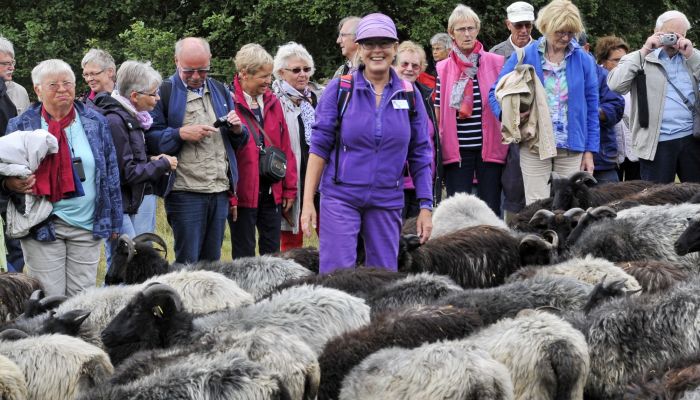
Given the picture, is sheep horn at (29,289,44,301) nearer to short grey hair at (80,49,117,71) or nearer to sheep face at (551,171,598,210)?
short grey hair at (80,49,117,71)

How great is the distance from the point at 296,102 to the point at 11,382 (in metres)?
5.52

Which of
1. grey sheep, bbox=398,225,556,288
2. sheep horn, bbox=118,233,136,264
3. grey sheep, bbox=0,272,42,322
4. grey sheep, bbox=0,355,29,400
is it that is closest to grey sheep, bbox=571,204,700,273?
grey sheep, bbox=398,225,556,288

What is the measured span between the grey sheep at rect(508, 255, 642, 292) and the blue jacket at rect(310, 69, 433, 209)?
1.21m

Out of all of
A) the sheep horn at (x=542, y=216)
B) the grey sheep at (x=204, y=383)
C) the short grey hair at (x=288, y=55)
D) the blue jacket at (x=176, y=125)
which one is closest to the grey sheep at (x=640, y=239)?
the sheep horn at (x=542, y=216)

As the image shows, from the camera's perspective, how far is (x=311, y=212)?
301 inches

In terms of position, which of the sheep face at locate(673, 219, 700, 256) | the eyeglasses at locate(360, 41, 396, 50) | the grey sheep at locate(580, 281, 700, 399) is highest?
the eyeglasses at locate(360, 41, 396, 50)

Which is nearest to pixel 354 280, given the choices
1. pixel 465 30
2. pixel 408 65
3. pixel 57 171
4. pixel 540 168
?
pixel 57 171

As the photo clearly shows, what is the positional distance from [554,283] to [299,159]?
4092 mm

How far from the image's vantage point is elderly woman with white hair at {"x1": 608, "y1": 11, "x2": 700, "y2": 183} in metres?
11.5

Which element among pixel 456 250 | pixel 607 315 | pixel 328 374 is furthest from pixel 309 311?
pixel 456 250

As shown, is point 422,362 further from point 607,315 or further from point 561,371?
point 607,315

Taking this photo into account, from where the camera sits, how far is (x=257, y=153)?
9.73 metres

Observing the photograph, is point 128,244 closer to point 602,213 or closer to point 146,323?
point 146,323

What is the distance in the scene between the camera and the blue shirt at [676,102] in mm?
11547
